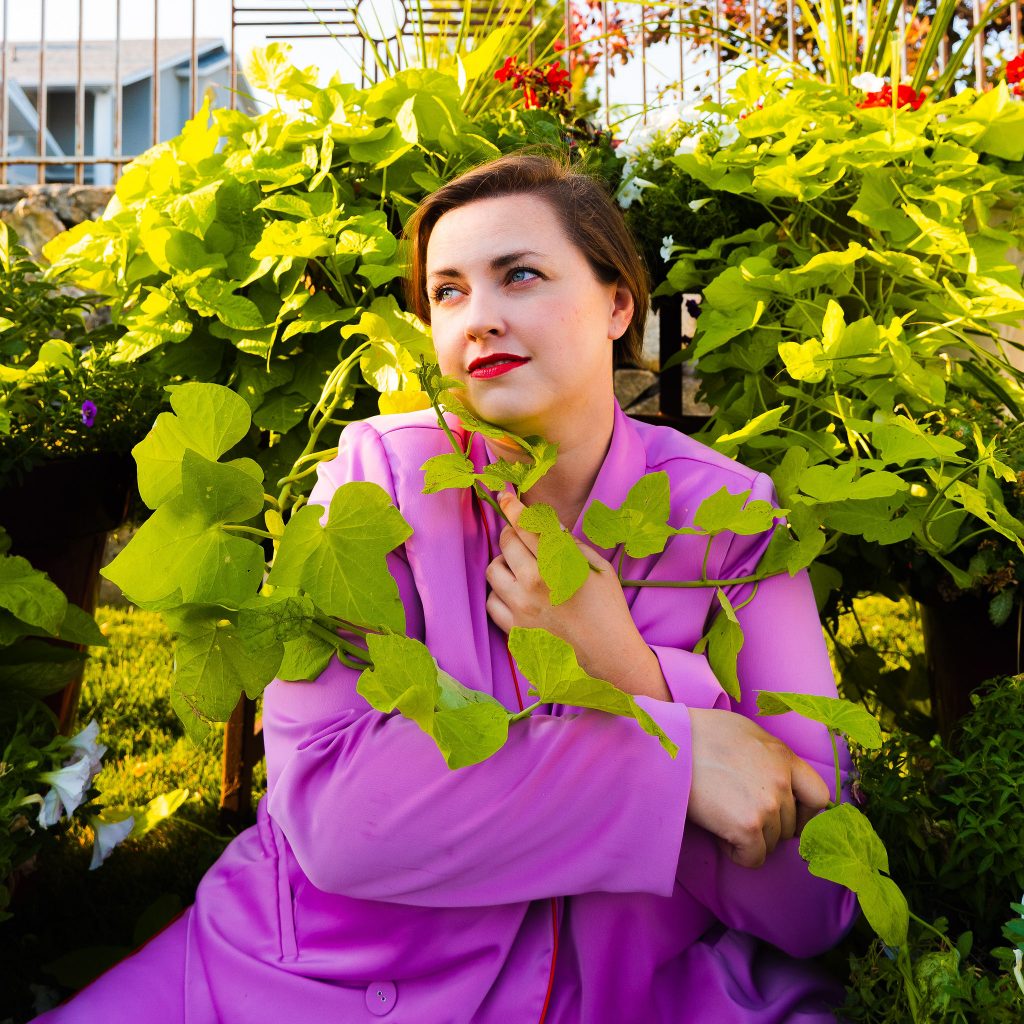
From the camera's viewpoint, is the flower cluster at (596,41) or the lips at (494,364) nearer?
the lips at (494,364)

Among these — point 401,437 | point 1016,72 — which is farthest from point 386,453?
point 1016,72

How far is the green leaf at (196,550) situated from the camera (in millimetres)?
1059

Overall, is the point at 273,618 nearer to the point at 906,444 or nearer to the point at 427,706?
the point at 427,706

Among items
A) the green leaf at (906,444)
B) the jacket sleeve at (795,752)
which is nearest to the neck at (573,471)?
the jacket sleeve at (795,752)

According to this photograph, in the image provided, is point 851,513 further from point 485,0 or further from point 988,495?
point 485,0

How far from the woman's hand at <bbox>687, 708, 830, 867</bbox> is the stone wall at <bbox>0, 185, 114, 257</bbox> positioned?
4501 mm

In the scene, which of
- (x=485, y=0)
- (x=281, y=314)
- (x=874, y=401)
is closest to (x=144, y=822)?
(x=281, y=314)

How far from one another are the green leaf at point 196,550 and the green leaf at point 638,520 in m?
0.37

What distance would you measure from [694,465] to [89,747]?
0.92m

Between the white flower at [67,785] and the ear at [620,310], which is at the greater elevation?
the ear at [620,310]

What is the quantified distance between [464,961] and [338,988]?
0.48 feet

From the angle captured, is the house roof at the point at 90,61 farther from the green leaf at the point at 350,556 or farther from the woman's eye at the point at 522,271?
the green leaf at the point at 350,556

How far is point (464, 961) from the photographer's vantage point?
4.00 feet

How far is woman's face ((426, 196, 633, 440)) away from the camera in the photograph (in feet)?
4.28
